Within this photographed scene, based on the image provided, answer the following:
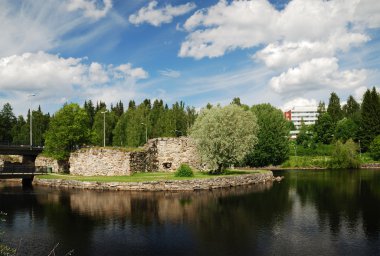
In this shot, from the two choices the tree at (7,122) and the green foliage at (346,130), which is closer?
the green foliage at (346,130)

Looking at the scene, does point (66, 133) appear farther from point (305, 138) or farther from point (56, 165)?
point (305, 138)

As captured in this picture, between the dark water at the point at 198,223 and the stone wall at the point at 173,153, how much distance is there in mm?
17187

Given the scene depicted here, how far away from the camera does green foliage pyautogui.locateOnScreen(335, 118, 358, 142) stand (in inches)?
3895

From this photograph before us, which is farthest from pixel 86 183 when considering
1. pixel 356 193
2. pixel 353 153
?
pixel 353 153

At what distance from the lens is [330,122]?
348 feet

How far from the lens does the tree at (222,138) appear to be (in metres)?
48.8

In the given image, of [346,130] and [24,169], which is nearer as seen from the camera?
[24,169]

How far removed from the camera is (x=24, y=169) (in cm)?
5569

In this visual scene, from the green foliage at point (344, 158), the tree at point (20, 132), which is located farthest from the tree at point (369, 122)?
the tree at point (20, 132)

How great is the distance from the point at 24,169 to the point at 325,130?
277 feet

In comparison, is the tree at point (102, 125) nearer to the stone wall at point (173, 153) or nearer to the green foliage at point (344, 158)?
the stone wall at point (173, 153)

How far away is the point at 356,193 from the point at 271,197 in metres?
9.67

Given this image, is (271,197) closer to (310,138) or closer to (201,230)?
(201,230)

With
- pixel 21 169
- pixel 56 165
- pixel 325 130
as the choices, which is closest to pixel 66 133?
pixel 56 165
